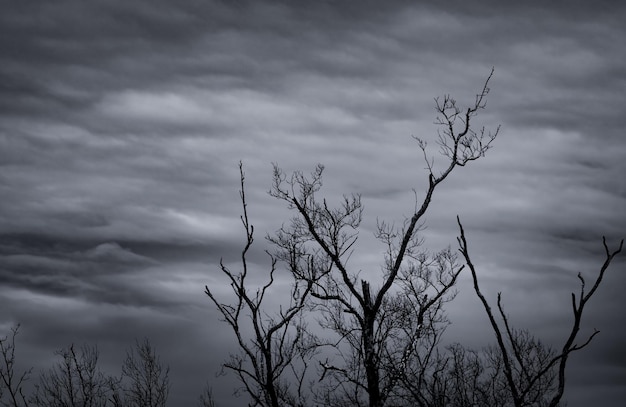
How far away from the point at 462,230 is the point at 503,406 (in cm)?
2556

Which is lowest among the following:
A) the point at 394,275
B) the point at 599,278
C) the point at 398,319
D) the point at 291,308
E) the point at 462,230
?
the point at 599,278

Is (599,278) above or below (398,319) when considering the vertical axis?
below

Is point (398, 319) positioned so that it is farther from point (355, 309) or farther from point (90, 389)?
point (90, 389)

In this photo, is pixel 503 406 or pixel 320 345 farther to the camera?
pixel 503 406

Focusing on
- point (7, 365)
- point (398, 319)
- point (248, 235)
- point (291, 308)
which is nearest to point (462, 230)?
point (248, 235)

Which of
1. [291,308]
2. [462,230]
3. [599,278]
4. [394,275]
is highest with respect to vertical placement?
[394,275]

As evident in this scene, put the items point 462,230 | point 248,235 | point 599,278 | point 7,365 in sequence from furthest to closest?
point 7,365 < point 248,235 < point 462,230 < point 599,278

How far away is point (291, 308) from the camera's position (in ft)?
49.3

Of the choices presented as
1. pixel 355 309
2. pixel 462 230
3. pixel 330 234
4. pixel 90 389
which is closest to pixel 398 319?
pixel 355 309

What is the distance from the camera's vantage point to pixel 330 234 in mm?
22297

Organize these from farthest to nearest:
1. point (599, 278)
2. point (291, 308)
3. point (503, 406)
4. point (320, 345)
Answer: point (503, 406), point (320, 345), point (291, 308), point (599, 278)

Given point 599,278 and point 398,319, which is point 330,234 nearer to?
point 398,319

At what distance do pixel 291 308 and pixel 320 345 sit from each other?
256 inches

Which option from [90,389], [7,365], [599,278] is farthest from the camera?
[90,389]
